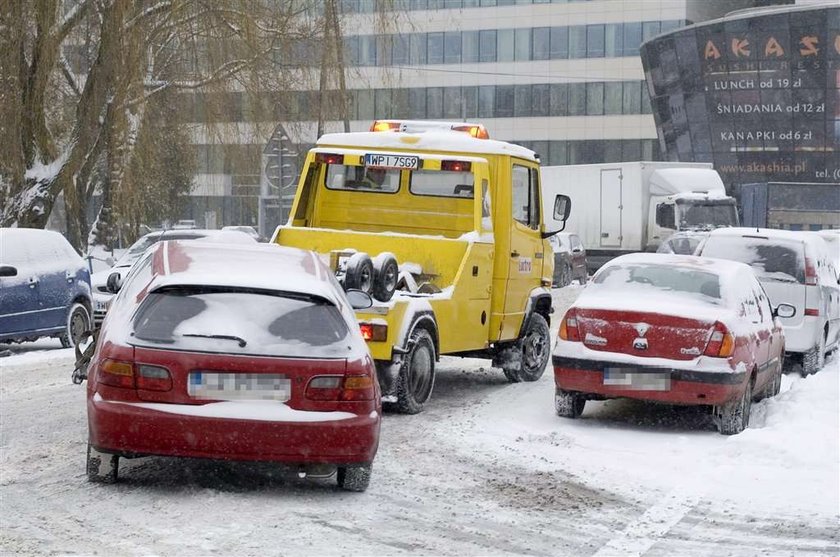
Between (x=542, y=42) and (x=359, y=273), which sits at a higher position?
(x=542, y=42)

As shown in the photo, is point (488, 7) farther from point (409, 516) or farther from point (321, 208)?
point (409, 516)

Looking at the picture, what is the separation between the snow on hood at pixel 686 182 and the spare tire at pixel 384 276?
93.0ft

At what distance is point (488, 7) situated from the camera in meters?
74.8

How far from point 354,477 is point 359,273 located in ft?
10.8

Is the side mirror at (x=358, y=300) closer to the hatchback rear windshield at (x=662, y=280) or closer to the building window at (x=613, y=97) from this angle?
the hatchback rear windshield at (x=662, y=280)

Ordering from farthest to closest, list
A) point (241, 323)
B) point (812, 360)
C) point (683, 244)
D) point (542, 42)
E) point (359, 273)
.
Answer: point (542, 42)
point (683, 244)
point (812, 360)
point (359, 273)
point (241, 323)

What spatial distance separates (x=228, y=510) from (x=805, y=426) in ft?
18.3

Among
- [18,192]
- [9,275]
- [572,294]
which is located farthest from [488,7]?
[9,275]

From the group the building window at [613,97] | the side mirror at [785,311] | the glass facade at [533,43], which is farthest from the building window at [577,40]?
the side mirror at [785,311]

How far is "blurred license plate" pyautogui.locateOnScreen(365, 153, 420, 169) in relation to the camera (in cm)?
1313

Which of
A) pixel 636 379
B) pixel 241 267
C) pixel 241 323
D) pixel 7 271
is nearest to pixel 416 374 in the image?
pixel 636 379

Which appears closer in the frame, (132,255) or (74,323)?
(74,323)

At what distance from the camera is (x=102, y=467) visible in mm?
7848

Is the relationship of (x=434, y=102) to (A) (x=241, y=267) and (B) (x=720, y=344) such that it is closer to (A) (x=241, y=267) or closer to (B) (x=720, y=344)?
(B) (x=720, y=344)
